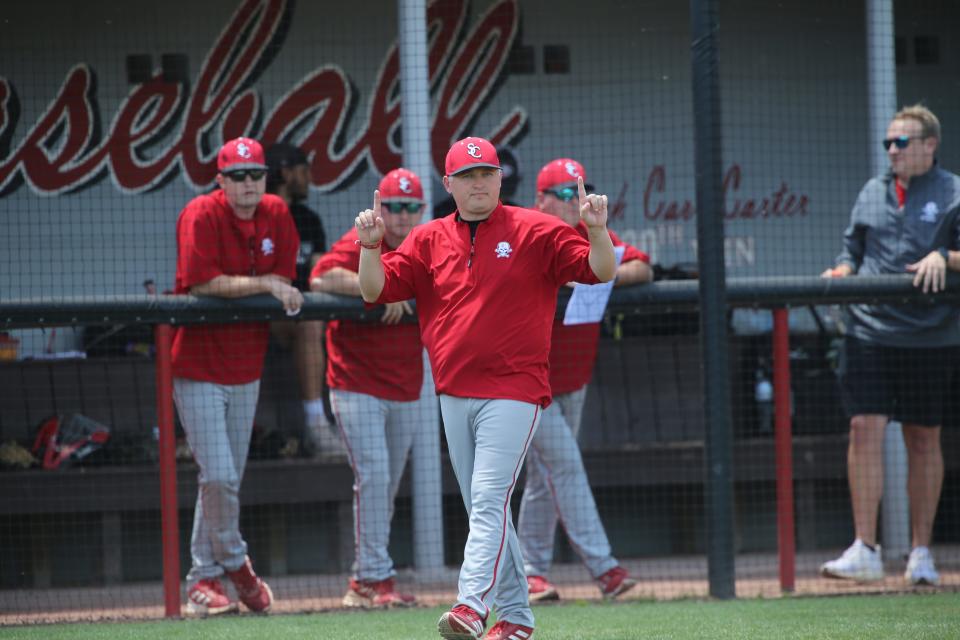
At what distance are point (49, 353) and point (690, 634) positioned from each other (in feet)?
14.1

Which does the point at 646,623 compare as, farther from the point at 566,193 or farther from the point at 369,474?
the point at 566,193

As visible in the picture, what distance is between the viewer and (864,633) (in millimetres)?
4680

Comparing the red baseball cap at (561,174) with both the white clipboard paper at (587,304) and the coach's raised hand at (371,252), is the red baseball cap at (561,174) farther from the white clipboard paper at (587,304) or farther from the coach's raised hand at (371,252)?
the coach's raised hand at (371,252)

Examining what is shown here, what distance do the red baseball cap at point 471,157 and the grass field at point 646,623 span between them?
1.67 metres

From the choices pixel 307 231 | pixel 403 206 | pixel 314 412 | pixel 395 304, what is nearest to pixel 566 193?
pixel 403 206

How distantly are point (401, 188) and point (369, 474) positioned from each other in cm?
124

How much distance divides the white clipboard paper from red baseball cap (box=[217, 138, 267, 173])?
56.1 inches

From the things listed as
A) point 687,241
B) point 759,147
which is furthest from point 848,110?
point 687,241

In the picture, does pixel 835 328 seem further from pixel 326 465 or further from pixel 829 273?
pixel 326 465

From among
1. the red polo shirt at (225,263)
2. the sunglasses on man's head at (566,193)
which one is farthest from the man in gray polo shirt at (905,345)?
the red polo shirt at (225,263)

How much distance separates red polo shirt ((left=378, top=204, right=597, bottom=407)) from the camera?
437 cm

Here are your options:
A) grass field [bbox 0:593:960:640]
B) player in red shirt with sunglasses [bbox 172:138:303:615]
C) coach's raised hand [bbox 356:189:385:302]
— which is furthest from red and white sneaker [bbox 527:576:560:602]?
coach's raised hand [bbox 356:189:385:302]

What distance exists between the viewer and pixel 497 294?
4.39m

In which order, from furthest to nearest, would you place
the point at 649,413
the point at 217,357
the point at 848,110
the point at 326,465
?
→ 1. the point at 848,110
2. the point at 649,413
3. the point at 326,465
4. the point at 217,357
